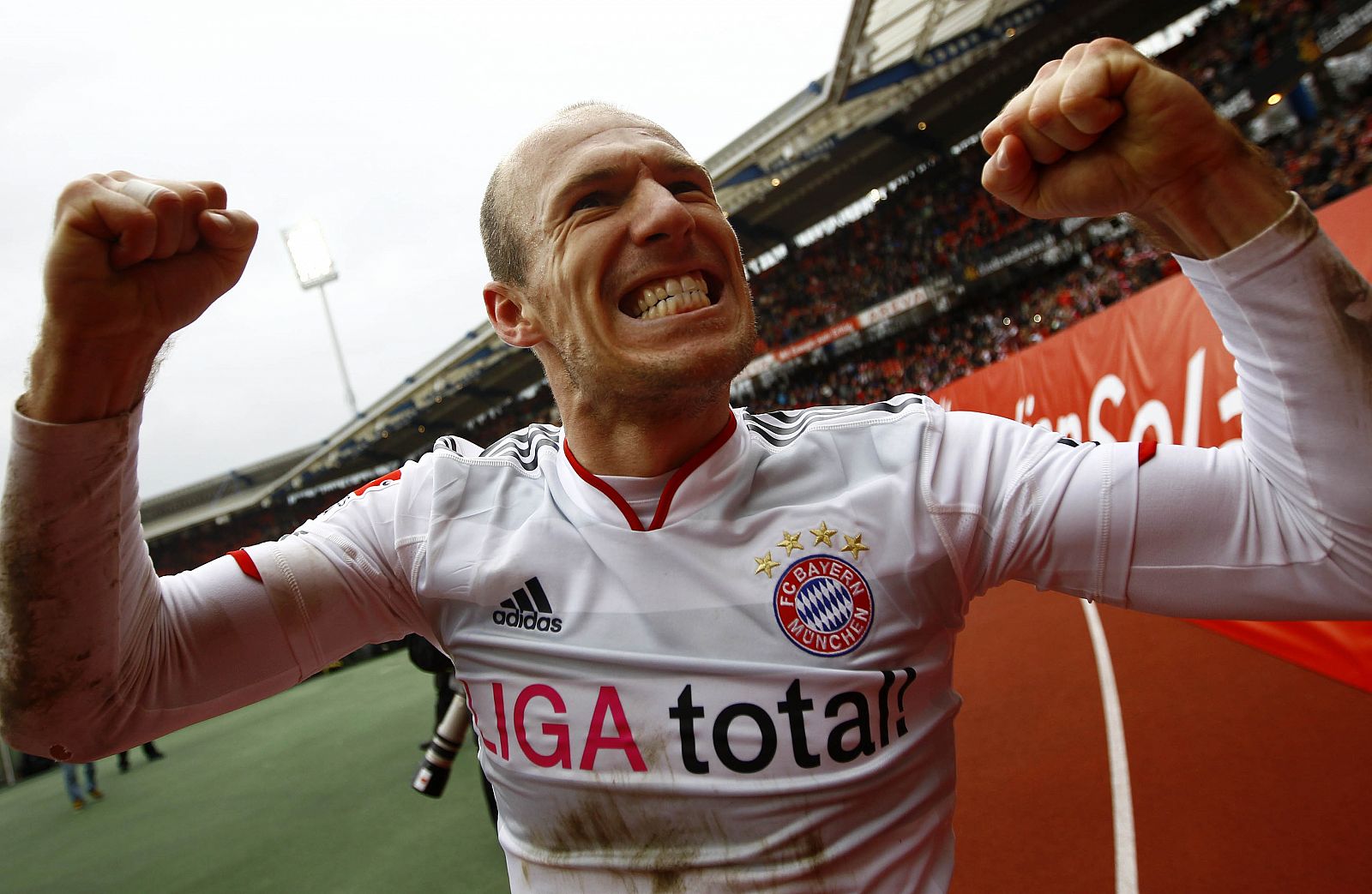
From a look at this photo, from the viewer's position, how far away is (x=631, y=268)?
1628 mm

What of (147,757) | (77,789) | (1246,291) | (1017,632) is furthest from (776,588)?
(147,757)

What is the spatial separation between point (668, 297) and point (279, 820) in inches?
298

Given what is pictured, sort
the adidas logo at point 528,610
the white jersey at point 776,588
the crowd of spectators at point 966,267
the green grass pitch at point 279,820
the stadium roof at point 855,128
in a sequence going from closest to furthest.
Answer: the white jersey at point 776,588 < the adidas logo at point 528,610 < the green grass pitch at point 279,820 < the crowd of spectators at point 966,267 < the stadium roof at point 855,128

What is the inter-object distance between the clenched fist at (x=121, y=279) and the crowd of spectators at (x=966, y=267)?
17567 mm

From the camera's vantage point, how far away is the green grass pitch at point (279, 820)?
5.45 m

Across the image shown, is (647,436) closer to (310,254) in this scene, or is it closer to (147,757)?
(147,757)

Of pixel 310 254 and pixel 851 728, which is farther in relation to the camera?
pixel 310 254

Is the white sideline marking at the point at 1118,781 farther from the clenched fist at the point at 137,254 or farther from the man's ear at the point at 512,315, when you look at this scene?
the clenched fist at the point at 137,254

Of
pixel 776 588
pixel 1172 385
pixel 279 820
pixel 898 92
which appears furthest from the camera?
pixel 898 92

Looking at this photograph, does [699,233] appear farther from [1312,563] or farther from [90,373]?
[1312,563]

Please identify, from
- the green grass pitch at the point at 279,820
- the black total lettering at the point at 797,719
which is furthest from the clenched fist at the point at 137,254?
the green grass pitch at the point at 279,820

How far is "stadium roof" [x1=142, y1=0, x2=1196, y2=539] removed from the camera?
54.2 ft

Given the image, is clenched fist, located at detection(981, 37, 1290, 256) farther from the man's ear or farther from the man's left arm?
the man's ear

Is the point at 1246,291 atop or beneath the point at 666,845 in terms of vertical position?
atop
